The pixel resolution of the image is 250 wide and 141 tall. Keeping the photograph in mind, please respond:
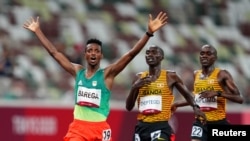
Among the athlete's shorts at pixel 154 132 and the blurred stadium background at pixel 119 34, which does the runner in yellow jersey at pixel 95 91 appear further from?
the blurred stadium background at pixel 119 34

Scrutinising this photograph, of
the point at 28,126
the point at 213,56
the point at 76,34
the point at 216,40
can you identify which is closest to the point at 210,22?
the point at 216,40

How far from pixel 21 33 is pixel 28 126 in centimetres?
472

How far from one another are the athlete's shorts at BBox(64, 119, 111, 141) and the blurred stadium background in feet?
25.3

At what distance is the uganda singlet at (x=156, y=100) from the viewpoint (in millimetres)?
12516

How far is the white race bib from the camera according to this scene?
432 inches

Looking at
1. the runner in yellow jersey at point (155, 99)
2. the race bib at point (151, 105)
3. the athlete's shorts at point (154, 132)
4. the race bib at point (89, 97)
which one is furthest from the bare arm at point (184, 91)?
the race bib at point (89, 97)

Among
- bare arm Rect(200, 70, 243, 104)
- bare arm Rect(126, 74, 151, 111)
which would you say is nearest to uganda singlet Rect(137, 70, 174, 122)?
bare arm Rect(126, 74, 151, 111)

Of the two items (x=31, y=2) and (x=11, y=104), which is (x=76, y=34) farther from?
(x=11, y=104)

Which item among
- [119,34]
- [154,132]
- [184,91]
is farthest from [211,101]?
[119,34]

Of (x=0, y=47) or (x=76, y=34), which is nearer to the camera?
(x=0, y=47)

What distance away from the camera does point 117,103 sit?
17.0m

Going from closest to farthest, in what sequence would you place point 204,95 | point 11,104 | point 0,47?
point 204,95 < point 11,104 < point 0,47

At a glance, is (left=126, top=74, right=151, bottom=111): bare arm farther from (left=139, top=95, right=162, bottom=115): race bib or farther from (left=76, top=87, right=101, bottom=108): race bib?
(left=76, top=87, right=101, bottom=108): race bib

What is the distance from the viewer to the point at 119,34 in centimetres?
2142
